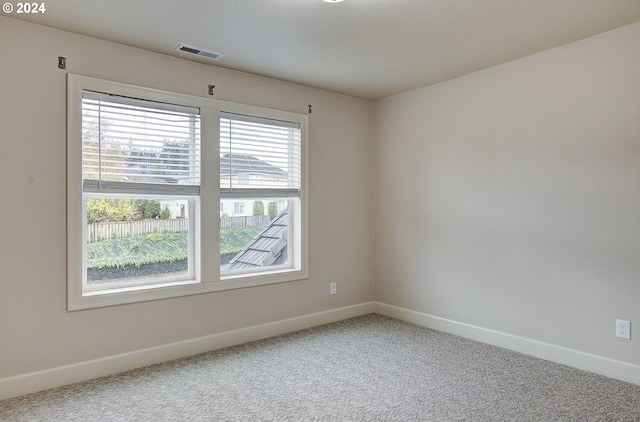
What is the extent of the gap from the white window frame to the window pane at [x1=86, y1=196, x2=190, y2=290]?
0.08 metres

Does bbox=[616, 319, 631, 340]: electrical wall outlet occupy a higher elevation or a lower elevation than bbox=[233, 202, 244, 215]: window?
lower

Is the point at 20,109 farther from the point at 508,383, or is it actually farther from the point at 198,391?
the point at 508,383

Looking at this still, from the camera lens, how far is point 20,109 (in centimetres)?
259

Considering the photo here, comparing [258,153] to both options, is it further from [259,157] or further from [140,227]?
[140,227]

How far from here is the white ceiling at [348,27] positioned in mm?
2387

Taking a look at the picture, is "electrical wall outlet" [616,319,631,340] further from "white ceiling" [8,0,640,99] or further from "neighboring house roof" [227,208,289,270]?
"neighboring house roof" [227,208,289,270]

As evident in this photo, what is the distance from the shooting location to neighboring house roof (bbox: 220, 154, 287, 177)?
11.5ft

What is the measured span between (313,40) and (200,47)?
2.80 ft

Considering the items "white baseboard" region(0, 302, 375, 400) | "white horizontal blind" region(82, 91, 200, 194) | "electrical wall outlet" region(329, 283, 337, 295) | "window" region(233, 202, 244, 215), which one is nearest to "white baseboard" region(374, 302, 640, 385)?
"electrical wall outlet" region(329, 283, 337, 295)

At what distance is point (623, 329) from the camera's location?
2.75m

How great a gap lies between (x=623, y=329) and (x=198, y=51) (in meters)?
3.64

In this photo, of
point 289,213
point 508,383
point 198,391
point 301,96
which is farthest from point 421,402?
point 301,96

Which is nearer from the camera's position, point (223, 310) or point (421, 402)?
point (421, 402)

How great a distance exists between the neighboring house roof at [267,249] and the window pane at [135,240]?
522 millimetres
